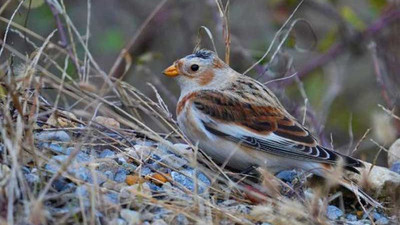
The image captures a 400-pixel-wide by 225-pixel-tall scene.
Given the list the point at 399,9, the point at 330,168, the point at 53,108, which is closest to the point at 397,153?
the point at 330,168

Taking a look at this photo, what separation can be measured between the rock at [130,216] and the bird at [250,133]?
3.12 ft

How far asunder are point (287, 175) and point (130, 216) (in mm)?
1442

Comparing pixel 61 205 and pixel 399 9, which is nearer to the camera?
pixel 61 205

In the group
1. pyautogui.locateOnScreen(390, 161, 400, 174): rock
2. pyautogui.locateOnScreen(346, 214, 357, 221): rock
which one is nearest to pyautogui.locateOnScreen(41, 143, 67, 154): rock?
pyautogui.locateOnScreen(346, 214, 357, 221): rock

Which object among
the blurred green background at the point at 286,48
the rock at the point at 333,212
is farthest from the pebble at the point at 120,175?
the blurred green background at the point at 286,48

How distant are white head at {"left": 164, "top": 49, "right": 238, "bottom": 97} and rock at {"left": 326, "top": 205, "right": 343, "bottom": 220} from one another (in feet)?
3.24

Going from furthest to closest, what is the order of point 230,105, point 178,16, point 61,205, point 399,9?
point 178,16 < point 399,9 < point 230,105 < point 61,205

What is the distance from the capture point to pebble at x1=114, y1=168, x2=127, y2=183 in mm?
4005

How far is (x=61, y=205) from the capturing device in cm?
353

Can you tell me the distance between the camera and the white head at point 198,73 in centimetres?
492

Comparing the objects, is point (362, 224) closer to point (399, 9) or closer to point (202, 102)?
point (202, 102)

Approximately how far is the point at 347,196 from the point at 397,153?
62 cm

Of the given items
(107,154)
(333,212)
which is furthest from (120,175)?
(333,212)

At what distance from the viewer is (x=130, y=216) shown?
346 centimetres
